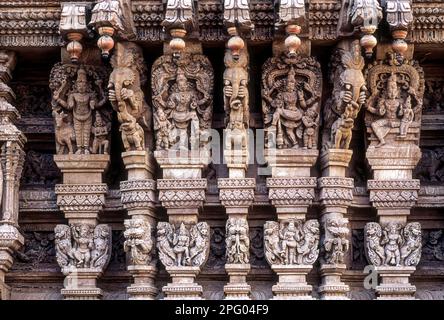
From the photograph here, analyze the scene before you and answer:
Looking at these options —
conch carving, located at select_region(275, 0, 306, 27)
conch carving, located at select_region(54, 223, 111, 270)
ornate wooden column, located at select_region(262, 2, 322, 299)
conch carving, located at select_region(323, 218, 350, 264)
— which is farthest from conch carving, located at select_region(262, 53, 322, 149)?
conch carving, located at select_region(54, 223, 111, 270)

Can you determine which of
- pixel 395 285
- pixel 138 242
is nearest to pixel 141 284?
pixel 138 242

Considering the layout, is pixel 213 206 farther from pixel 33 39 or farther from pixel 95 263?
pixel 33 39

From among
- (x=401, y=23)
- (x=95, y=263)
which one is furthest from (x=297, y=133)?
(x=95, y=263)

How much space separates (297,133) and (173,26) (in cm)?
119

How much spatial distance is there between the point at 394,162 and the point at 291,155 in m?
0.74

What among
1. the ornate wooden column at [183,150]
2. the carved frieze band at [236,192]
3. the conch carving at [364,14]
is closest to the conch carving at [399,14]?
the conch carving at [364,14]

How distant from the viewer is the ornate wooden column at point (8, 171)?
864 cm

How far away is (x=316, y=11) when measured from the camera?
8.70 metres

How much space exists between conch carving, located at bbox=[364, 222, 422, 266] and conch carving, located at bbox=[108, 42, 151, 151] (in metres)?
1.77

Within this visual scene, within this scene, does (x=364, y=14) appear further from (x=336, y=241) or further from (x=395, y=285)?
(x=395, y=285)

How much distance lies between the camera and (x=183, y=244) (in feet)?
28.3

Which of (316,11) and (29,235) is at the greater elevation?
(316,11)

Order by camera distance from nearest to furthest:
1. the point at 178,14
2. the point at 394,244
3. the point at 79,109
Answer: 1. the point at 178,14
2. the point at 394,244
3. the point at 79,109
